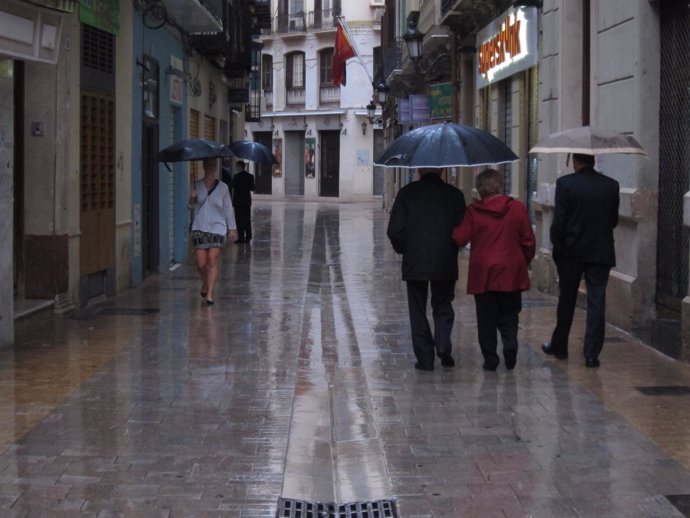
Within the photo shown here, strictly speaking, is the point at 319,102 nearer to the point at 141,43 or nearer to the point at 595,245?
the point at 141,43

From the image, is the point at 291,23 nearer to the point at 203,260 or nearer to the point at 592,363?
the point at 203,260

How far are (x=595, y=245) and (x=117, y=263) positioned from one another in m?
7.33

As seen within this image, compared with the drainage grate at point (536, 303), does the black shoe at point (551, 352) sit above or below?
below

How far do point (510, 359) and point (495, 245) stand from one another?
98cm

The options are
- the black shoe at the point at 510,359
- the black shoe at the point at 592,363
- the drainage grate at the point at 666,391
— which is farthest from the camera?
the black shoe at the point at 592,363

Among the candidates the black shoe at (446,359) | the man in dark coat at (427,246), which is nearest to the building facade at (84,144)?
the man in dark coat at (427,246)

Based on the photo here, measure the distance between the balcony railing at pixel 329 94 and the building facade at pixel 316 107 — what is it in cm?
5

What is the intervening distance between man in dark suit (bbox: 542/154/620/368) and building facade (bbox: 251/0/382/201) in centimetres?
4679

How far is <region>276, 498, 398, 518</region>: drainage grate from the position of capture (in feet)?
18.8

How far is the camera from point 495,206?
8945 millimetres

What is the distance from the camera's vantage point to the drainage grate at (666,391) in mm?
8328

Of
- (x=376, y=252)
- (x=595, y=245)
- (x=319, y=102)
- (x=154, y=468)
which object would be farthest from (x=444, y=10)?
(x=319, y=102)

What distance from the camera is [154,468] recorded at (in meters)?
6.35

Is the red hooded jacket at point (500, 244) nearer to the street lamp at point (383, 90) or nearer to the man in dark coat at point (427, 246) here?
the man in dark coat at point (427, 246)
